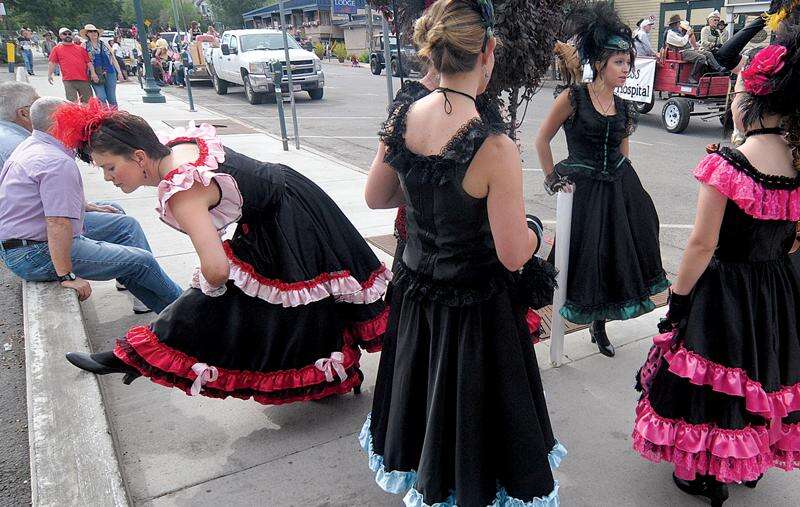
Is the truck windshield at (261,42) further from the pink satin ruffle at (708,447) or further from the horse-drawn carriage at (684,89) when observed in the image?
the pink satin ruffle at (708,447)

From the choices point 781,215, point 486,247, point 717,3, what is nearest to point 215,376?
point 486,247

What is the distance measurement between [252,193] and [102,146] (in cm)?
67

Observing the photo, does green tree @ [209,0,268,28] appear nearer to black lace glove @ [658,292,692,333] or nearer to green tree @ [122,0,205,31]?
green tree @ [122,0,205,31]

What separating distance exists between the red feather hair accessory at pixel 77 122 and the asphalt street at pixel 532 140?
13.9 ft

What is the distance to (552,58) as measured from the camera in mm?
2760

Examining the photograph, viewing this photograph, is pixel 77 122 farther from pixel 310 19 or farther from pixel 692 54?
pixel 310 19

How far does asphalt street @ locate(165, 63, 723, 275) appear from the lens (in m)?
6.77

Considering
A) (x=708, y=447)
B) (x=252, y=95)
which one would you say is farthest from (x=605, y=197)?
(x=252, y=95)

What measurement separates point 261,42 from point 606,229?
1712 centimetres

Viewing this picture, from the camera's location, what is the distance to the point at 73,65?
11.9 m

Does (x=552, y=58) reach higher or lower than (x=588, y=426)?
higher

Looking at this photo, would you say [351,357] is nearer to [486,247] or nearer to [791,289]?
[486,247]

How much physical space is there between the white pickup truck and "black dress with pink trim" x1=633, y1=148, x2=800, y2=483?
15.6 m

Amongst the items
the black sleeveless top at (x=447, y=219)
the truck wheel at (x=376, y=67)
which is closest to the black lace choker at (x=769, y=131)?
the black sleeveless top at (x=447, y=219)
